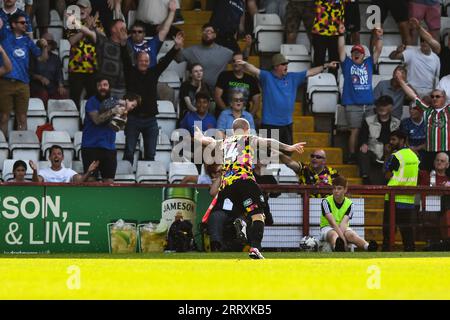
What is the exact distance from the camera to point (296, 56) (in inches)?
1022

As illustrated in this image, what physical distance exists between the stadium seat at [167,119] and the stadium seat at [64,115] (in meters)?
1.49

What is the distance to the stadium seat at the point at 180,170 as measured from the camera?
2325 centimetres

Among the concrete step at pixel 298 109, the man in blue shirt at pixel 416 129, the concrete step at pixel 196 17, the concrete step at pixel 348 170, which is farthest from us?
the concrete step at pixel 196 17

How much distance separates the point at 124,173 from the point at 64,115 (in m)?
1.69

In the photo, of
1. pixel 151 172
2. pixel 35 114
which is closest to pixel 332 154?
pixel 151 172

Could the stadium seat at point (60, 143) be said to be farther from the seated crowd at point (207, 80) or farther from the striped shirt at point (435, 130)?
the striped shirt at point (435, 130)

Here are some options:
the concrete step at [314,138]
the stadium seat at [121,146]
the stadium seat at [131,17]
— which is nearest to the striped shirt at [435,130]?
the concrete step at [314,138]

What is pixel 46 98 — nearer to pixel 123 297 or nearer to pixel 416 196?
pixel 416 196

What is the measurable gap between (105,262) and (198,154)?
6.46 metres

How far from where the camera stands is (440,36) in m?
26.8

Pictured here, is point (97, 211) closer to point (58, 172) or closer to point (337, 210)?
point (58, 172)

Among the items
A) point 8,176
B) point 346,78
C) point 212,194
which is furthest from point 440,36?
point 8,176

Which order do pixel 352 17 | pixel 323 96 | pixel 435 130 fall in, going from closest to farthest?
pixel 435 130 → pixel 323 96 → pixel 352 17

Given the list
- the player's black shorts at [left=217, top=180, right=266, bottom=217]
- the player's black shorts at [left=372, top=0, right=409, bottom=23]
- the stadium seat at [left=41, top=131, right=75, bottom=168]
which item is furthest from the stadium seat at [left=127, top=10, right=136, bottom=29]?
the player's black shorts at [left=217, top=180, right=266, bottom=217]
